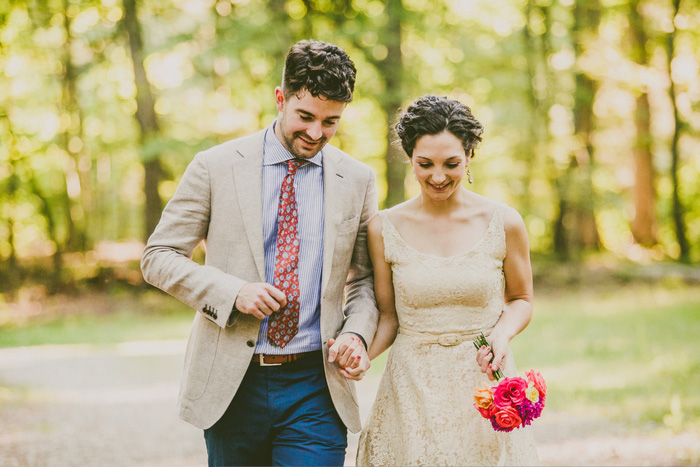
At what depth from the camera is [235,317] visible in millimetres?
2840

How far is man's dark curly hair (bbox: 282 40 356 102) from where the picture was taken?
2.88 m

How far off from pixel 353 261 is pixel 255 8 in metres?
13.8

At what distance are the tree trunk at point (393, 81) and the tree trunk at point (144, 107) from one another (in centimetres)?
589

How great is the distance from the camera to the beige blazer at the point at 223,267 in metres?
2.85

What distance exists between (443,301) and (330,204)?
2.09ft

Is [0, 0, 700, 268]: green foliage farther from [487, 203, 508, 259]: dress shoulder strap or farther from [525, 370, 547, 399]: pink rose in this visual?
[525, 370, 547, 399]: pink rose

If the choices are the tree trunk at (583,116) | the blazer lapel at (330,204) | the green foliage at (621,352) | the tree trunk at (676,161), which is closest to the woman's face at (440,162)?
the blazer lapel at (330,204)

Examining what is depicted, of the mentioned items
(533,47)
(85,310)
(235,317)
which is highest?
(533,47)

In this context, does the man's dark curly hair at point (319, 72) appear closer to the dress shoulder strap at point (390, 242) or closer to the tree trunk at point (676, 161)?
the dress shoulder strap at point (390, 242)

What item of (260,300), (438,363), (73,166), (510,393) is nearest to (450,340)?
(438,363)

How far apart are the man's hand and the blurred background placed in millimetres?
4203

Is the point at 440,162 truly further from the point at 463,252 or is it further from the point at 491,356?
the point at 491,356

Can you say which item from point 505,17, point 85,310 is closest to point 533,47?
point 505,17

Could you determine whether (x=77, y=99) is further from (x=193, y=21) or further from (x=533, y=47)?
(x=533, y=47)
